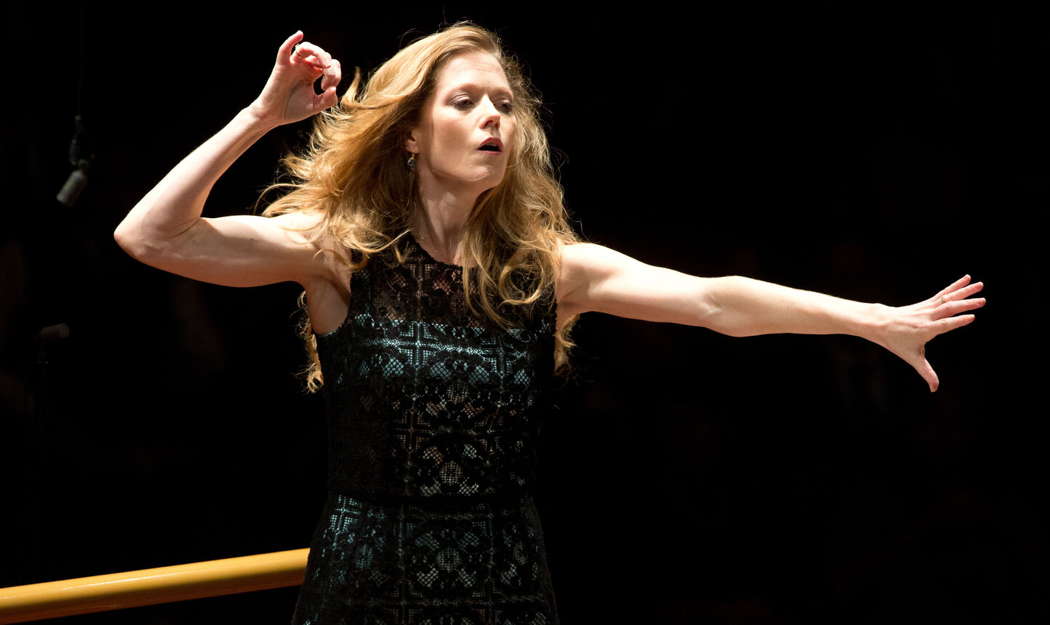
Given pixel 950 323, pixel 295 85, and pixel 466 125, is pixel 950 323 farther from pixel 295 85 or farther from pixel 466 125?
pixel 295 85

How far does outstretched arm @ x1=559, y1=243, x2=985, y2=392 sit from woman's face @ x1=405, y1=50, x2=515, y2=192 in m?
0.19

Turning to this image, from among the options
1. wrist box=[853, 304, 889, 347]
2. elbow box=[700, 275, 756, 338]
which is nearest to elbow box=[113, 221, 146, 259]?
elbow box=[700, 275, 756, 338]

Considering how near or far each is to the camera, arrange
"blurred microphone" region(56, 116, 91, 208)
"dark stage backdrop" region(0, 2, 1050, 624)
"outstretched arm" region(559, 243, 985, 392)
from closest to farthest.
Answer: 1. "outstretched arm" region(559, 243, 985, 392)
2. "blurred microphone" region(56, 116, 91, 208)
3. "dark stage backdrop" region(0, 2, 1050, 624)

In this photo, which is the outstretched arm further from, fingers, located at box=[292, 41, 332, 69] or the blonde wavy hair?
fingers, located at box=[292, 41, 332, 69]

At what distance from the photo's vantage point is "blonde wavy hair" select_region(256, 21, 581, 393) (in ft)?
6.08

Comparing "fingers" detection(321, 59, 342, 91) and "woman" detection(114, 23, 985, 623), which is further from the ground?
"fingers" detection(321, 59, 342, 91)

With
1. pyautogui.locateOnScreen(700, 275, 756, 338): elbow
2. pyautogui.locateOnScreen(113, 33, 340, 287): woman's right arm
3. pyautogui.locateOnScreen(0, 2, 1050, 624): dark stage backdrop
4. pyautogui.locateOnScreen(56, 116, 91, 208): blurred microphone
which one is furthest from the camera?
pyautogui.locateOnScreen(0, 2, 1050, 624): dark stage backdrop

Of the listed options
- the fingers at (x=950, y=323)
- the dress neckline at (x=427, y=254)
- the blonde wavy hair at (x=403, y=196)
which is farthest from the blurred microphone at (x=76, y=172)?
the fingers at (x=950, y=323)

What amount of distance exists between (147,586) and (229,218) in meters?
0.59

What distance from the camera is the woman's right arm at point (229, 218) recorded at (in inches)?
64.7

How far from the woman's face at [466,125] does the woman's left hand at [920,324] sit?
59cm

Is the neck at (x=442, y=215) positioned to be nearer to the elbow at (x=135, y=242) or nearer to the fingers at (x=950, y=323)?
the elbow at (x=135, y=242)

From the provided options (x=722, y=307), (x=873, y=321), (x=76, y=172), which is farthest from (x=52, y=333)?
(x=873, y=321)

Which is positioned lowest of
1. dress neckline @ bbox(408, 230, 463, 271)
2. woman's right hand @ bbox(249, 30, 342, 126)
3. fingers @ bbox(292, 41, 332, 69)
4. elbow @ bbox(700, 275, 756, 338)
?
elbow @ bbox(700, 275, 756, 338)
